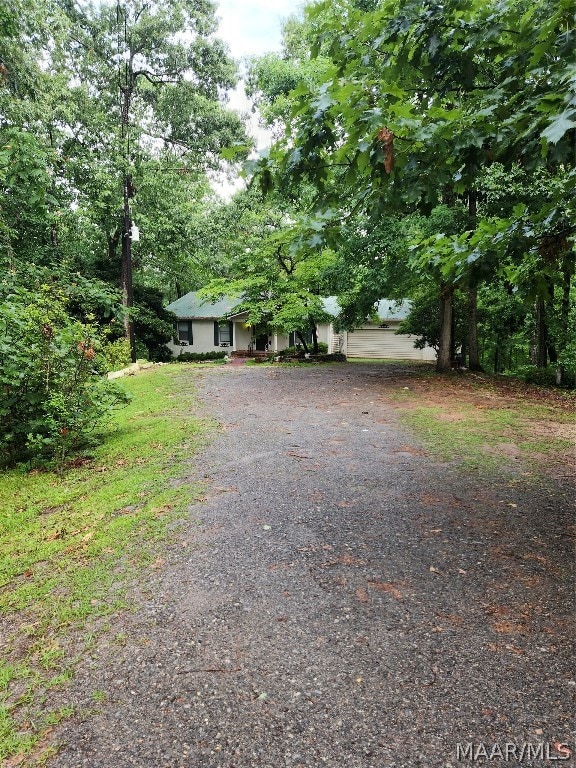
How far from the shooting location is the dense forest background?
106 inches

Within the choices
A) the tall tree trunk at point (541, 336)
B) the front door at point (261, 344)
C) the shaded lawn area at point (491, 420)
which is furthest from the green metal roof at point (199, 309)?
the tall tree trunk at point (541, 336)

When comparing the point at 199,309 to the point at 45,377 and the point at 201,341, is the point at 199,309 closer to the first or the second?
the point at 201,341

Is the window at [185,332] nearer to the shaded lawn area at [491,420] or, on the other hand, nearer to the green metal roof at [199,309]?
the green metal roof at [199,309]

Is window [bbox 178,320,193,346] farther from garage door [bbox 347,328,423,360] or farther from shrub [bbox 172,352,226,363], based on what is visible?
garage door [bbox 347,328,423,360]

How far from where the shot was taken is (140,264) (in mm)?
20672

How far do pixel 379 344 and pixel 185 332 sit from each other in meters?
11.3

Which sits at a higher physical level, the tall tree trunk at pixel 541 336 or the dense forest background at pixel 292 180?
the dense forest background at pixel 292 180

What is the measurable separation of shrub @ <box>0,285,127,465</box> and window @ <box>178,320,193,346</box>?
2038cm

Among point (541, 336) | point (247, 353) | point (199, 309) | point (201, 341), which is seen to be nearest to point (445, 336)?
point (541, 336)

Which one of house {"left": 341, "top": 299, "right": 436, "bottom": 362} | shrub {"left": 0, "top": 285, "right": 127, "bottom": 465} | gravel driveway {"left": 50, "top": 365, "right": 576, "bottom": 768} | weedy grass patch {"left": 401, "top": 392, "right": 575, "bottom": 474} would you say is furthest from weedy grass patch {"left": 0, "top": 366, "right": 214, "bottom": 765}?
house {"left": 341, "top": 299, "right": 436, "bottom": 362}

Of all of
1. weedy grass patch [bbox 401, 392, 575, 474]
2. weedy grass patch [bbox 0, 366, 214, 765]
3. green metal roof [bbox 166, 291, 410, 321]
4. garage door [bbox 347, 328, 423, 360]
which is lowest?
weedy grass patch [bbox 0, 366, 214, 765]

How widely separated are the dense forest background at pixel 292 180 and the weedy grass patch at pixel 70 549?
81 cm

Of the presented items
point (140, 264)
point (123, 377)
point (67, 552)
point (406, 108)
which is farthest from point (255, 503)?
point (140, 264)

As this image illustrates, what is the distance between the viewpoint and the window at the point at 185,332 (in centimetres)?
2586
